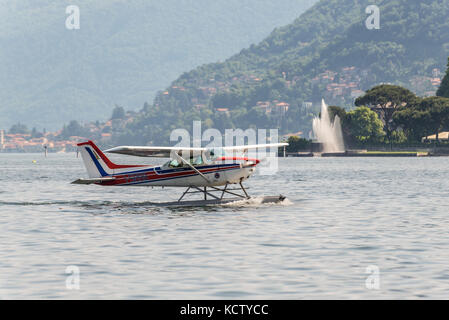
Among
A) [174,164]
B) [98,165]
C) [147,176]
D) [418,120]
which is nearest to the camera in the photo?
[174,164]

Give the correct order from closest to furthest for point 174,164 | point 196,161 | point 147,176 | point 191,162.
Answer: point 196,161
point 191,162
point 174,164
point 147,176

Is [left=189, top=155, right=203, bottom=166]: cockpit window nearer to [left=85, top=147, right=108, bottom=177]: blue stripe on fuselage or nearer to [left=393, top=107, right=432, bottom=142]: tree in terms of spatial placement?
[left=85, top=147, right=108, bottom=177]: blue stripe on fuselage

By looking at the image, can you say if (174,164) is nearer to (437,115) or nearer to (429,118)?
(429,118)

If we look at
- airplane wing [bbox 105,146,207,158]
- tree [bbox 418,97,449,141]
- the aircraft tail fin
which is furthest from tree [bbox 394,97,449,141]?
airplane wing [bbox 105,146,207,158]

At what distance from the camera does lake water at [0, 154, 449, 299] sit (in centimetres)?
1772

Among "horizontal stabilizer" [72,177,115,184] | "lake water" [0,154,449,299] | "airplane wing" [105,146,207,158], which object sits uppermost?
"airplane wing" [105,146,207,158]

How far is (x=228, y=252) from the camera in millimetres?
23203

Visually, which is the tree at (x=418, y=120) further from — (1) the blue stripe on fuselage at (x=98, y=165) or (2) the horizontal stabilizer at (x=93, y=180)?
(2) the horizontal stabilizer at (x=93, y=180)

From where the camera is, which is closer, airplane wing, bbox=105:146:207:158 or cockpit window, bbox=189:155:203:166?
airplane wing, bbox=105:146:207:158

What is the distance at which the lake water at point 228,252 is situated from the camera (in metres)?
17.7

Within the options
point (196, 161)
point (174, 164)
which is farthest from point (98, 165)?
point (196, 161)

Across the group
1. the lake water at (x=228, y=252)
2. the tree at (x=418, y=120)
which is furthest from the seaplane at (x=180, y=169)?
the tree at (x=418, y=120)

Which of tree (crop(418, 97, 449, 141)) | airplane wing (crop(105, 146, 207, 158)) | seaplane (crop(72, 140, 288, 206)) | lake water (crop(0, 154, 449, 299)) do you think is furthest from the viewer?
tree (crop(418, 97, 449, 141))
